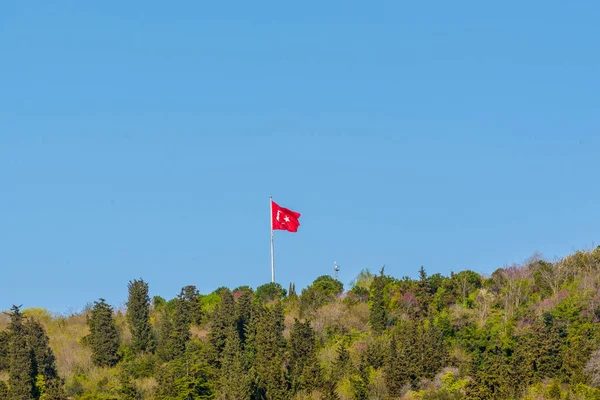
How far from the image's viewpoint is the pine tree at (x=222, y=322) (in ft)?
227

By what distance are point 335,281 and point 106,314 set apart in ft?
58.6

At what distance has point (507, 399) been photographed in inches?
2394

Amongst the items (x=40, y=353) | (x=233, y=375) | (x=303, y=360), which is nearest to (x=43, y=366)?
(x=40, y=353)

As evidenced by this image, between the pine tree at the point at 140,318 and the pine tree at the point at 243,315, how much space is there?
5642mm

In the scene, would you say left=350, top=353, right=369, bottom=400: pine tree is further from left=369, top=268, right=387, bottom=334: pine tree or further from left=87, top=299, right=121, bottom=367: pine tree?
left=87, top=299, right=121, bottom=367: pine tree

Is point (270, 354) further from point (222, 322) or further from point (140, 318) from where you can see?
point (140, 318)

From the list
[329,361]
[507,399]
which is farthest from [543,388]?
[329,361]

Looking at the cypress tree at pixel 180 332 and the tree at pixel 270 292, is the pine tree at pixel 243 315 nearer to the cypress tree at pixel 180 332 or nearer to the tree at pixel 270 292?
the cypress tree at pixel 180 332

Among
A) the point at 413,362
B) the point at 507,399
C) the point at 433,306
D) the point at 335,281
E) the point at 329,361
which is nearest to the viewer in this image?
the point at 507,399

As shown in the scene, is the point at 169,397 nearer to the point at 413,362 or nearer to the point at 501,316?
the point at 413,362

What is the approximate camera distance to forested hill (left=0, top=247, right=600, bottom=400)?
63094 mm

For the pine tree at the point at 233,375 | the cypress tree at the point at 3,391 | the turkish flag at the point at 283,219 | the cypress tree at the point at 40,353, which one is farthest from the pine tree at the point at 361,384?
the turkish flag at the point at 283,219

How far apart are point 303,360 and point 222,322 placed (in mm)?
6095

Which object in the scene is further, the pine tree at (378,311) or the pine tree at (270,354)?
the pine tree at (378,311)
